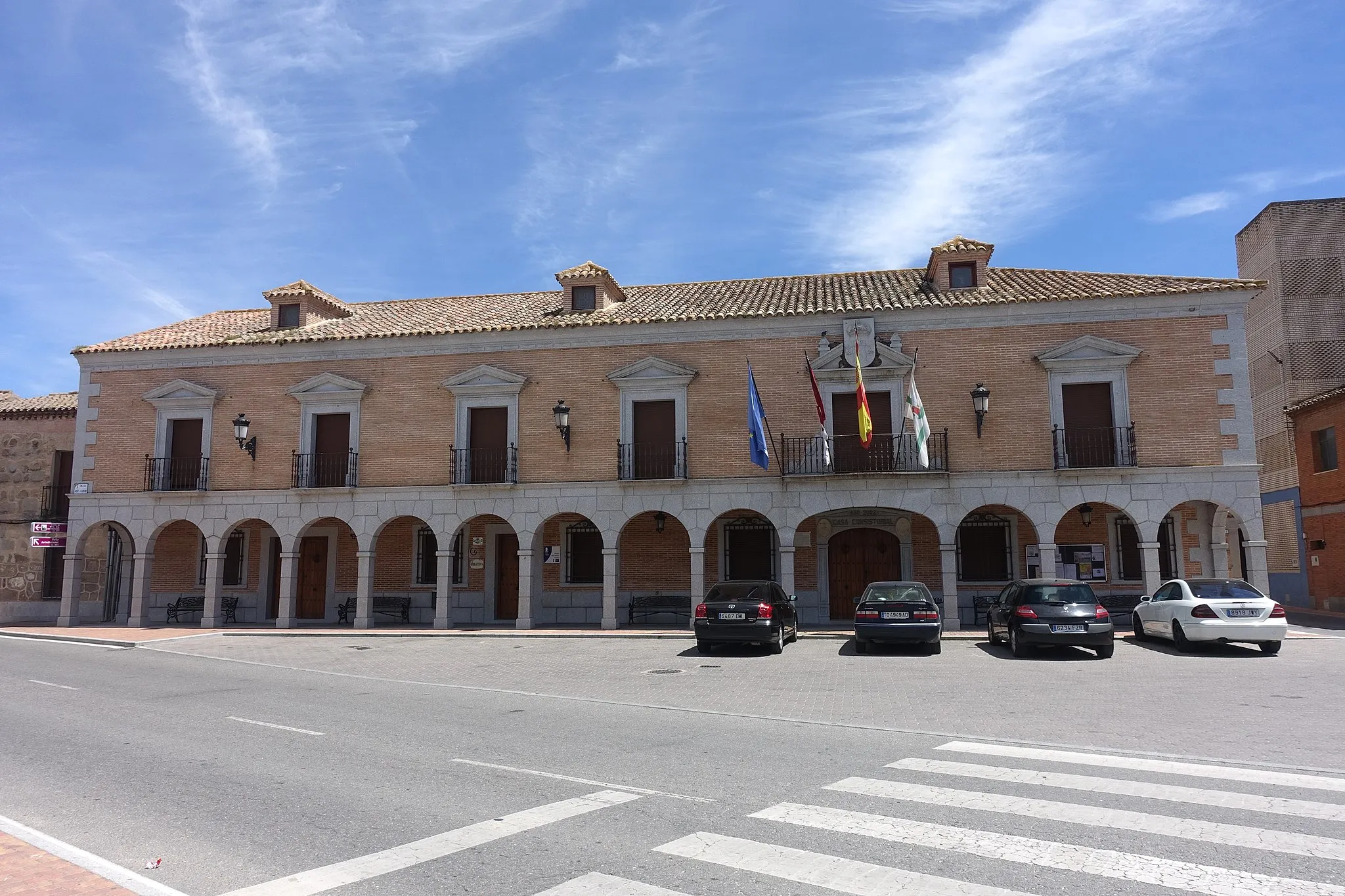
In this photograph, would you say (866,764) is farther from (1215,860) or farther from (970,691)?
(970,691)

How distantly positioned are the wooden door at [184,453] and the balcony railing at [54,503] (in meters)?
4.43

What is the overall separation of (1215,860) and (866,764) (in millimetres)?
2732

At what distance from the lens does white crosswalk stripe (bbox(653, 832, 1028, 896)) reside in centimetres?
424

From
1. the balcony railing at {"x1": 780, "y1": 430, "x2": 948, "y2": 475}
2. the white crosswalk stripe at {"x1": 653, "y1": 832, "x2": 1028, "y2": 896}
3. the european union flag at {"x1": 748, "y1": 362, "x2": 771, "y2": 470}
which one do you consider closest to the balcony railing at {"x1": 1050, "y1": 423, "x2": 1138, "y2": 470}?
the balcony railing at {"x1": 780, "y1": 430, "x2": 948, "y2": 475}

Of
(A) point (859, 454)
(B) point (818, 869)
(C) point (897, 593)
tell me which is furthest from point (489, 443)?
(B) point (818, 869)

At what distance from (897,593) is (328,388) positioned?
15.8 metres

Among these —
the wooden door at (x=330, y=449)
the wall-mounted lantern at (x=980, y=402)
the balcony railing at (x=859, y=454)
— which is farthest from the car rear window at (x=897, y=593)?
the wooden door at (x=330, y=449)

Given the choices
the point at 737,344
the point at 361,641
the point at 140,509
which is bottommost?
the point at 361,641

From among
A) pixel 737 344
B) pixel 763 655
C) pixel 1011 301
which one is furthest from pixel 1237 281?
pixel 763 655

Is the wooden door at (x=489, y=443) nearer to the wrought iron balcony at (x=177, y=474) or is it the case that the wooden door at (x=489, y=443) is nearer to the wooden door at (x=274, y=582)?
the wooden door at (x=274, y=582)

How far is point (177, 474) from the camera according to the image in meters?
23.6

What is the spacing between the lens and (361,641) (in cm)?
1950

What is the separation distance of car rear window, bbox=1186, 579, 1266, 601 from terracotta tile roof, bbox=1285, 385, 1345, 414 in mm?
14143

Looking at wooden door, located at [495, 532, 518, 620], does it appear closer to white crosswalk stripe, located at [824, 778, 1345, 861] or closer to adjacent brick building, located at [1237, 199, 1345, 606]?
white crosswalk stripe, located at [824, 778, 1345, 861]
